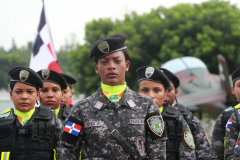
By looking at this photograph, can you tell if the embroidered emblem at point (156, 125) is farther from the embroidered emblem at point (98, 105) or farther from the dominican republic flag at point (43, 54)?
the dominican republic flag at point (43, 54)

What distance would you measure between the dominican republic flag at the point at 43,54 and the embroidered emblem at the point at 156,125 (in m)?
5.27

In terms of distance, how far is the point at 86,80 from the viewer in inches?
1039

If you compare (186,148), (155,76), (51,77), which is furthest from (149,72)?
(51,77)

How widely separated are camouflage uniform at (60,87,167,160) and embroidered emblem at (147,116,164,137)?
4 centimetres

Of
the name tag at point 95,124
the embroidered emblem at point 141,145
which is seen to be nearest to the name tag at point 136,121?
the embroidered emblem at point 141,145

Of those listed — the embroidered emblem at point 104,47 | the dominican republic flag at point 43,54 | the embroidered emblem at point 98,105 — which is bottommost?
the embroidered emblem at point 98,105

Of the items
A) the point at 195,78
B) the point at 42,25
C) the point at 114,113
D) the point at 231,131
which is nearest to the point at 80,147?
the point at 114,113

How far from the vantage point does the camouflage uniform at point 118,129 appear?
3068 millimetres

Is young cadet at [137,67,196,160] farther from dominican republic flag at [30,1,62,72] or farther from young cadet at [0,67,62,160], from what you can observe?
dominican republic flag at [30,1,62,72]

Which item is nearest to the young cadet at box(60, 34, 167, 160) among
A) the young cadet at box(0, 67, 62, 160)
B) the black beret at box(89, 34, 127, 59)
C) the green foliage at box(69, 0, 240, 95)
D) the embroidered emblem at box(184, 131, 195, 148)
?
the black beret at box(89, 34, 127, 59)

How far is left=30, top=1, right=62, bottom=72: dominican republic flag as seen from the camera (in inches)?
321

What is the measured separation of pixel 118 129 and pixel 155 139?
34cm

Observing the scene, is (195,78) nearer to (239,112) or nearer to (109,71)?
(239,112)

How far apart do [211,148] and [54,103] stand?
2.43m
